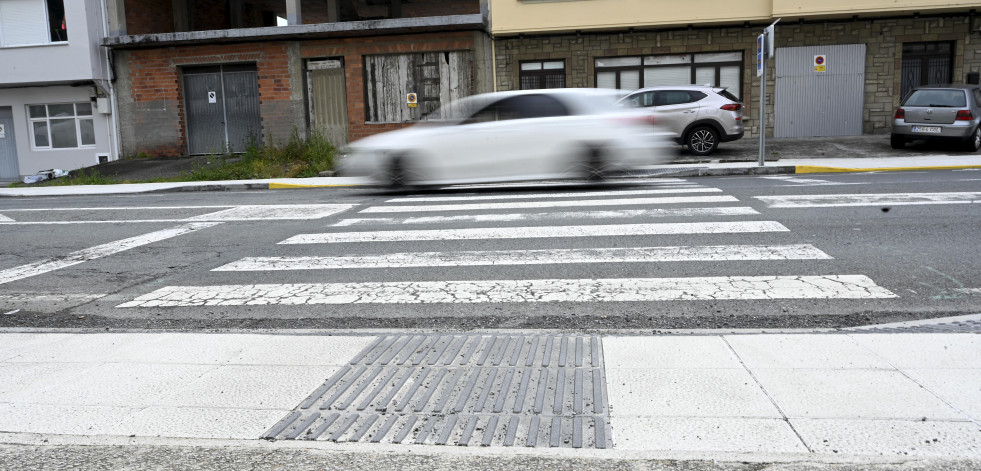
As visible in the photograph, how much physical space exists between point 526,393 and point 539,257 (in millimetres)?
3292

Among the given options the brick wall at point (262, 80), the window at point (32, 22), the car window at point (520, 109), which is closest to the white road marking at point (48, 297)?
Answer: the car window at point (520, 109)

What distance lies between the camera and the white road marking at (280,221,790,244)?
315 inches

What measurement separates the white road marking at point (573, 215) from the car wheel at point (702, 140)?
8.62 m

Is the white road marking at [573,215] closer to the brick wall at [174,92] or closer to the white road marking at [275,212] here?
the white road marking at [275,212]

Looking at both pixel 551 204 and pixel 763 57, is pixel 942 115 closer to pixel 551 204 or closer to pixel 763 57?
pixel 763 57

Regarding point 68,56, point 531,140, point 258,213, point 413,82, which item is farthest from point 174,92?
point 531,140

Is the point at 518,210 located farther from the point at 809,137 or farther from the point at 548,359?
the point at 809,137

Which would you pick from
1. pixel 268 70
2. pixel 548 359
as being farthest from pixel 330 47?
pixel 548 359

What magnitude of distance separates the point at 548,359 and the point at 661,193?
7036 millimetres

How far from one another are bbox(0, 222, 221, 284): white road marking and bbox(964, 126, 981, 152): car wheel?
632 inches

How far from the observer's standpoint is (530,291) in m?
6.02

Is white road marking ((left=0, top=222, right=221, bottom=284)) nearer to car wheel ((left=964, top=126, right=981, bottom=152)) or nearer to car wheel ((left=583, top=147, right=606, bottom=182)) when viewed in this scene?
car wheel ((left=583, top=147, right=606, bottom=182))

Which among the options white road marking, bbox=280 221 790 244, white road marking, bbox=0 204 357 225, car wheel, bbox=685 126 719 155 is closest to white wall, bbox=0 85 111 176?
white road marking, bbox=0 204 357 225

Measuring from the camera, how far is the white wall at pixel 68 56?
2275 centimetres
